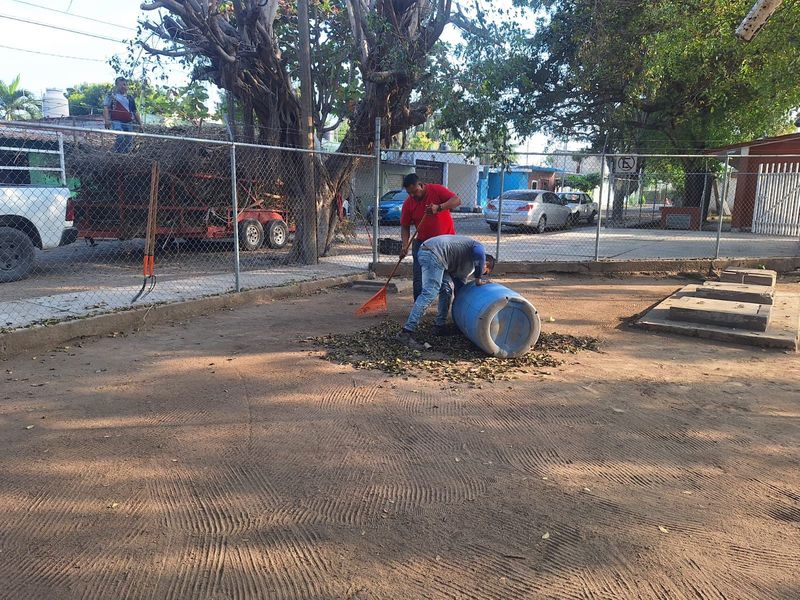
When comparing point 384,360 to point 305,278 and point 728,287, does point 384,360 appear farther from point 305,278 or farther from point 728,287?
point 728,287

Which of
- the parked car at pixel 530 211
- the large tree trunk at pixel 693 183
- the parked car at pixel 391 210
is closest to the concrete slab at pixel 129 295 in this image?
the parked car at pixel 530 211

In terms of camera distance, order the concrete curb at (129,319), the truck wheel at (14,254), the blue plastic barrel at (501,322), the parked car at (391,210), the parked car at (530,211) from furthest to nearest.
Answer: the parked car at (391,210), the parked car at (530,211), the truck wheel at (14,254), the concrete curb at (129,319), the blue plastic barrel at (501,322)

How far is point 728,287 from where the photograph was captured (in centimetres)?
810

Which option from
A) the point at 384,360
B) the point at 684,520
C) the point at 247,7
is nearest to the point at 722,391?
the point at 684,520

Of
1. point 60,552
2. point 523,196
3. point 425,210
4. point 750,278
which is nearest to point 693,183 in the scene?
point 523,196

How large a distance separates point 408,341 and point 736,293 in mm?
4681

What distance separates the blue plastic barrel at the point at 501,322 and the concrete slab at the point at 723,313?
253 centimetres

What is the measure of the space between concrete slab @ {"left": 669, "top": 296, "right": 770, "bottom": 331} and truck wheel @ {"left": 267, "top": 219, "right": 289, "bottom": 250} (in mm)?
9087

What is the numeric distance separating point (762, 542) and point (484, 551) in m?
1.31

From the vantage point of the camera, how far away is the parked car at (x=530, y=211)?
19.7 m

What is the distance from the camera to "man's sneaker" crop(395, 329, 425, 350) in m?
5.84

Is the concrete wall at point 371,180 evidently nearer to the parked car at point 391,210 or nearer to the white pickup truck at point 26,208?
the parked car at point 391,210

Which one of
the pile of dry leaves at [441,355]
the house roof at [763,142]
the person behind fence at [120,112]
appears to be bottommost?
the pile of dry leaves at [441,355]

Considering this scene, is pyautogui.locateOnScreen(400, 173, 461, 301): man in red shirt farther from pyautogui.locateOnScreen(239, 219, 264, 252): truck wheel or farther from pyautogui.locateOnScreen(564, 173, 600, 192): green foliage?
pyautogui.locateOnScreen(564, 173, 600, 192): green foliage
